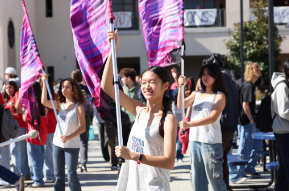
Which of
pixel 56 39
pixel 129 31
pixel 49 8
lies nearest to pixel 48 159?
pixel 129 31

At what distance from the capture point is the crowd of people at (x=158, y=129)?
3.81 metres

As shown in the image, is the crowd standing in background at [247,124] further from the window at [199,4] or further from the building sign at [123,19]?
the window at [199,4]

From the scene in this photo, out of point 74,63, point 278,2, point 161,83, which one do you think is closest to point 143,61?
point 74,63

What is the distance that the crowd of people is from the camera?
3.81m

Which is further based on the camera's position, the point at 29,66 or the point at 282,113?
the point at 29,66

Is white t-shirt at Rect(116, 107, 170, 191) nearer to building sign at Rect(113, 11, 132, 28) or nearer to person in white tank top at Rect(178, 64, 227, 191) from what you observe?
person in white tank top at Rect(178, 64, 227, 191)

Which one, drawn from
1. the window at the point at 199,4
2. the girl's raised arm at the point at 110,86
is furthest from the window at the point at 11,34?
the girl's raised arm at the point at 110,86

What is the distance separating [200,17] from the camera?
3003 cm

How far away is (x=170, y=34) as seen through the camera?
18.7ft

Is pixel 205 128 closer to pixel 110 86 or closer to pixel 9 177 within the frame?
pixel 110 86

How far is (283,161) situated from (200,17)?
2410 cm

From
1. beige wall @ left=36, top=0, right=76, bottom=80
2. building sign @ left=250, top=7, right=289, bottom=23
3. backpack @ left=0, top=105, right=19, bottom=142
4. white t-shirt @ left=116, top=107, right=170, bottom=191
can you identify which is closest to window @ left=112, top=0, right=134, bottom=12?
beige wall @ left=36, top=0, right=76, bottom=80

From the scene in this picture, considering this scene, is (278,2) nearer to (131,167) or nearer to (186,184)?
(186,184)

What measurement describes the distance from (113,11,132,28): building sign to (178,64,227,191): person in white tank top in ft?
80.8
